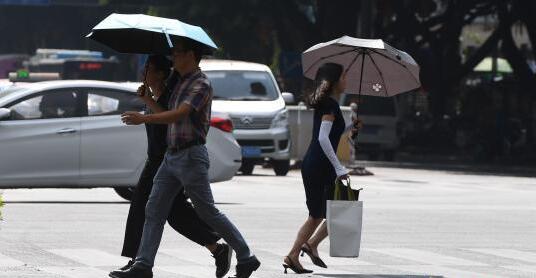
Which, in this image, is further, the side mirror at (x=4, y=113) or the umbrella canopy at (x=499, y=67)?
the umbrella canopy at (x=499, y=67)

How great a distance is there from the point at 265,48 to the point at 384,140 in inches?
336

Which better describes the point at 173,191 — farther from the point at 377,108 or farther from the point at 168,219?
the point at 377,108

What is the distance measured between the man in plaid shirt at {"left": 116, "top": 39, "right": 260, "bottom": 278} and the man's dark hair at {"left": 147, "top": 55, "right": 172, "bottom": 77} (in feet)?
0.57

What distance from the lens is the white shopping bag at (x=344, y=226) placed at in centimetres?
Answer: 1131

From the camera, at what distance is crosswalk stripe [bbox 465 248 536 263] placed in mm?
13441

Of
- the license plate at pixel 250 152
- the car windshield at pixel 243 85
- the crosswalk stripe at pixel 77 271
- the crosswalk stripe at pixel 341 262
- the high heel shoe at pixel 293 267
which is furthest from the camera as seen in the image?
the car windshield at pixel 243 85

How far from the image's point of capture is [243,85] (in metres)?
26.7

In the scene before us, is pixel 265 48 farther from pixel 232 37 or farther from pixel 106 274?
pixel 106 274

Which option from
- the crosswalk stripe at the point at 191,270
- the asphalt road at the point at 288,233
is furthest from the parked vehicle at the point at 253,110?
the crosswalk stripe at the point at 191,270

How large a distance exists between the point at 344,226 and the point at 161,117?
199 centimetres

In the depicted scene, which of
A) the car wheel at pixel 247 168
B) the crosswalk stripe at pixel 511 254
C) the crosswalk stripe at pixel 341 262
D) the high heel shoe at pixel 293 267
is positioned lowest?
the car wheel at pixel 247 168

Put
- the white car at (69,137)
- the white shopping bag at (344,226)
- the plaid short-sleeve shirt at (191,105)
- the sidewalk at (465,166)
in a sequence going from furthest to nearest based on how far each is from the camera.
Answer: the sidewalk at (465,166) < the white car at (69,137) < the white shopping bag at (344,226) < the plaid short-sleeve shirt at (191,105)

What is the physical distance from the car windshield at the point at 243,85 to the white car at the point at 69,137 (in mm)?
7868

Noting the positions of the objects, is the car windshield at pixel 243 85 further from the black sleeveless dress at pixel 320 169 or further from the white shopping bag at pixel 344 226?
the white shopping bag at pixel 344 226
